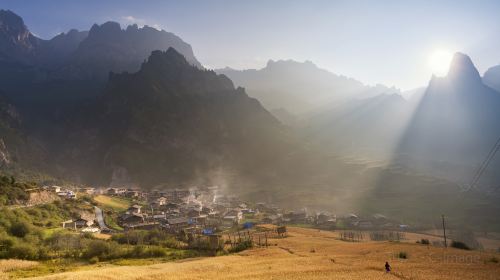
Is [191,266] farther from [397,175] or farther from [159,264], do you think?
[397,175]

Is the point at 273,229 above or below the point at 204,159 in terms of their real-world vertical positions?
below

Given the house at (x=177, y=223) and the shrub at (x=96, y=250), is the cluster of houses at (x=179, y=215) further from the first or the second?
the shrub at (x=96, y=250)

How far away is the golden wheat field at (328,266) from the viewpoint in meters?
35.8

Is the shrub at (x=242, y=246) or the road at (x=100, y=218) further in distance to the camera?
the road at (x=100, y=218)

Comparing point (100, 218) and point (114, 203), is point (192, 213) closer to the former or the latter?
point (114, 203)

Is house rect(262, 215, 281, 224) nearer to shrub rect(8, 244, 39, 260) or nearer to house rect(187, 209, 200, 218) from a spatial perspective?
house rect(187, 209, 200, 218)

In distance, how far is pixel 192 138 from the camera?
646ft

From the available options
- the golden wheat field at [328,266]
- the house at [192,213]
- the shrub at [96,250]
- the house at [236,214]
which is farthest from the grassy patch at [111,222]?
the golden wheat field at [328,266]

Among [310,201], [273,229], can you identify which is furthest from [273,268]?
[310,201]

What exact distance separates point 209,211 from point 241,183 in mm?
64925

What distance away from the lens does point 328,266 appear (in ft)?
135

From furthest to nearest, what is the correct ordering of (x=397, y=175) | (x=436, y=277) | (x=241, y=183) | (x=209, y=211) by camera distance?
(x=241, y=183), (x=397, y=175), (x=209, y=211), (x=436, y=277)

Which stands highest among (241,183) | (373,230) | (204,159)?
(204,159)

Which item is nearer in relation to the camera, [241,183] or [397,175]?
[397,175]
